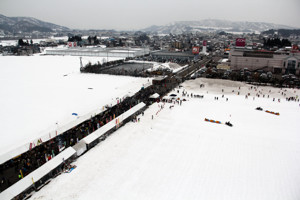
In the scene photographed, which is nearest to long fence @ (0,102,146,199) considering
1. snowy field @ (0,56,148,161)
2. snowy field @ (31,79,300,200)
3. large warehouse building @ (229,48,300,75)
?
snowy field @ (31,79,300,200)

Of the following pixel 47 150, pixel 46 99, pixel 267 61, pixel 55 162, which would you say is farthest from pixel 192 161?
pixel 267 61

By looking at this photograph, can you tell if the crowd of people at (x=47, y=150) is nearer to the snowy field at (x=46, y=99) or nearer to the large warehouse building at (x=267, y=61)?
the snowy field at (x=46, y=99)

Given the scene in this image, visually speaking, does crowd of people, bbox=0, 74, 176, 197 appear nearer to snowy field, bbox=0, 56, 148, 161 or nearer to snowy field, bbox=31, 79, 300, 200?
snowy field, bbox=0, 56, 148, 161

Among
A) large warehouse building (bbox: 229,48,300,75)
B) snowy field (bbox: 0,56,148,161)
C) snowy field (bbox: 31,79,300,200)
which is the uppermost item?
large warehouse building (bbox: 229,48,300,75)

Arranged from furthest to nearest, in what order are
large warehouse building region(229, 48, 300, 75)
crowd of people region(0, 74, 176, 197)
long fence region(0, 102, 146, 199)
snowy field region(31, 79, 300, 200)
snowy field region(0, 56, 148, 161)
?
large warehouse building region(229, 48, 300, 75)
snowy field region(0, 56, 148, 161)
crowd of people region(0, 74, 176, 197)
snowy field region(31, 79, 300, 200)
long fence region(0, 102, 146, 199)

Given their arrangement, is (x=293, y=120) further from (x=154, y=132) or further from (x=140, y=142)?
(x=140, y=142)

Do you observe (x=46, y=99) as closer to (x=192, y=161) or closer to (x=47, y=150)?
(x=47, y=150)
